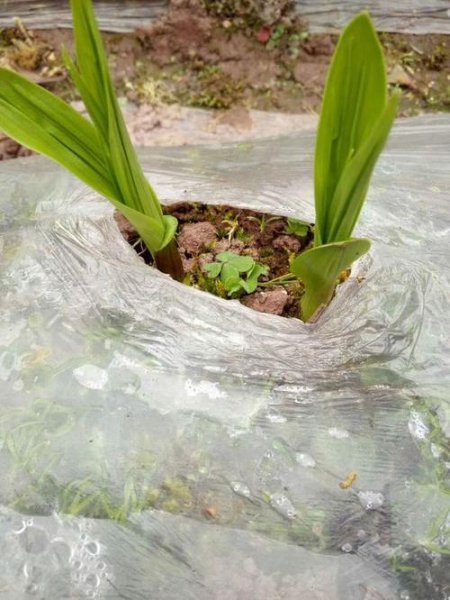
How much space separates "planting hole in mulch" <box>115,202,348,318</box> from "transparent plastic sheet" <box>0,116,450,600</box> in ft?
0.26

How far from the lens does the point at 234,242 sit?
0.87 metres

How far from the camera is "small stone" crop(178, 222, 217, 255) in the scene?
34.2 inches

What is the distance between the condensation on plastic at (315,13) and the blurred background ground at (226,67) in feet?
0.07

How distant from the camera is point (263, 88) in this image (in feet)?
5.10

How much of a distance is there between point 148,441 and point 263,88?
118 centimetres

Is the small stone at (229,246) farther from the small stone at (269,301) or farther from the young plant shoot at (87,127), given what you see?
the young plant shoot at (87,127)

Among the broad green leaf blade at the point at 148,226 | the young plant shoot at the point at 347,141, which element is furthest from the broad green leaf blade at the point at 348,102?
the broad green leaf blade at the point at 148,226

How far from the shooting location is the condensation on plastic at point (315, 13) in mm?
1522

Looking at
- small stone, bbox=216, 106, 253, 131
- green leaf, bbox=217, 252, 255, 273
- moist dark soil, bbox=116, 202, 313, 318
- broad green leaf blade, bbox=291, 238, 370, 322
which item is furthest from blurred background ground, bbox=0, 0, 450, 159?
broad green leaf blade, bbox=291, 238, 370, 322

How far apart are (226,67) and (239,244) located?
0.88 m

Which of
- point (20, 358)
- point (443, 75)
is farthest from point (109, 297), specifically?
point (443, 75)

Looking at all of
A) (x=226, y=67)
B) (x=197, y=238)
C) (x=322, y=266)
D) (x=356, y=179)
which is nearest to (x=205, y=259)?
(x=197, y=238)

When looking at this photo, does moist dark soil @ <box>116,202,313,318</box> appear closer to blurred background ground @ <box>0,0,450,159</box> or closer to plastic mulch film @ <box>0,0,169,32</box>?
blurred background ground @ <box>0,0,450,159</box>

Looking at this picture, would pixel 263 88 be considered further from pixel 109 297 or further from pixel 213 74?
pixel 109 297
